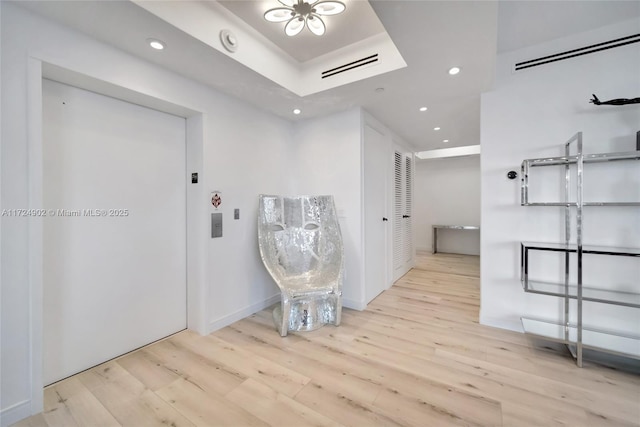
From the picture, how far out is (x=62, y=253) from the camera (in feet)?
5.87

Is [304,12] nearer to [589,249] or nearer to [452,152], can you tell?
[589,249]

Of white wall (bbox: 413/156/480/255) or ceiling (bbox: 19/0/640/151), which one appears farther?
white wall (bbox: 413/156/480/255)

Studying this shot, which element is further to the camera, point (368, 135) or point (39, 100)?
point (368, 135)

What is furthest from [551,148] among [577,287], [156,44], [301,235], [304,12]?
[156,44]

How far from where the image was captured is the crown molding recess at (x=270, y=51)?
5.42ft

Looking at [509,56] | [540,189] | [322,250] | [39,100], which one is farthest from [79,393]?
[509,56]

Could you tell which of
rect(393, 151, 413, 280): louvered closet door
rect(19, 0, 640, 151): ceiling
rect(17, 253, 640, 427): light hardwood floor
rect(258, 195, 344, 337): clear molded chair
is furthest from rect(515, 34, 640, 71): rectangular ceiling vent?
rect(17, 253, 640, 427): light hardwood floor

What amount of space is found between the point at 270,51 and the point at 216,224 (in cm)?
169

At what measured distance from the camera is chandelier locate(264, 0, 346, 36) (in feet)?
5.65

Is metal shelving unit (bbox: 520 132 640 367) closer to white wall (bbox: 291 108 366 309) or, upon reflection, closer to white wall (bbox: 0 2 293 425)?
white wall (bbox: 291 108 366 309)

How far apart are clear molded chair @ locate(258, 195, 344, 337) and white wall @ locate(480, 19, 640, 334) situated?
1.55 m

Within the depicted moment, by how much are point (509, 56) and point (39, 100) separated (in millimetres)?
3654

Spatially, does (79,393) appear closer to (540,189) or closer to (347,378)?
(347,378)

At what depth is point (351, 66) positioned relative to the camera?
2.32 metres
